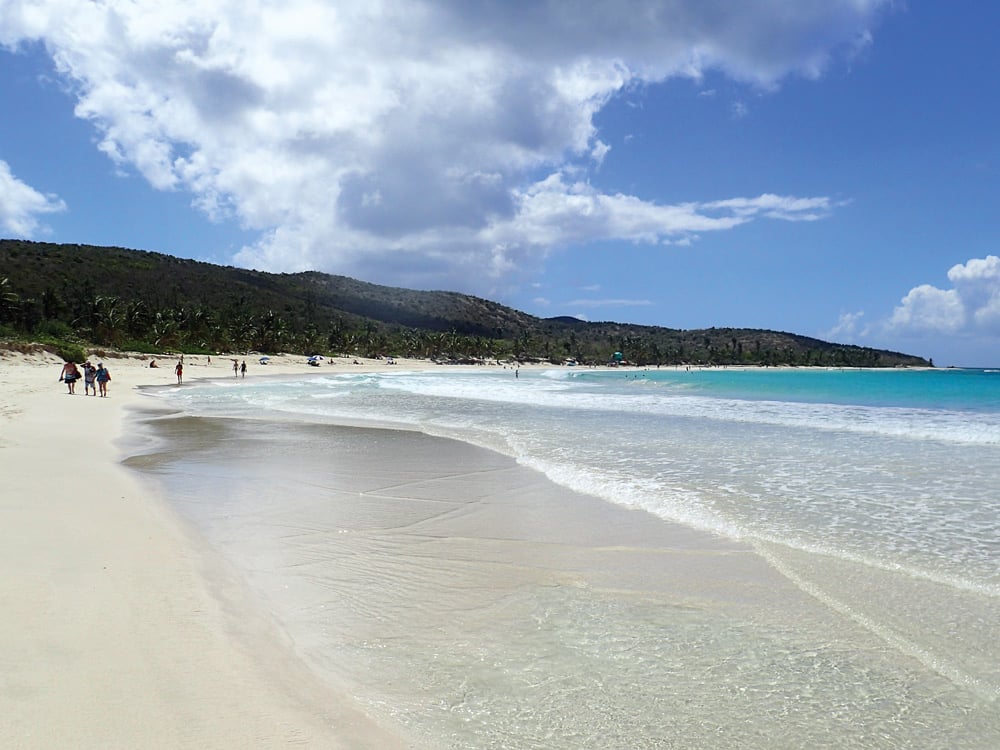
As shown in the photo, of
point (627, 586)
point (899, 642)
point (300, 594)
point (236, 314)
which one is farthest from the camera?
point (236, 314)

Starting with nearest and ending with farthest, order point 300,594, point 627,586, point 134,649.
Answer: point 134,649, point 300,594, point 627,586

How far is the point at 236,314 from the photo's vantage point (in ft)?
312

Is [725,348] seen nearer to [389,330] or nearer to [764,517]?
[389,330]

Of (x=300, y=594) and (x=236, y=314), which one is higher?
(x=236, y=314)

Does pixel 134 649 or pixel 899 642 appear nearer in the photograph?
pixel 134 649

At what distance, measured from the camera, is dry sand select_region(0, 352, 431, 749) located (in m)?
3.33

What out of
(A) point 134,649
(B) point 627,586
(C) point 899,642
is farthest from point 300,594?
(C) point 899,642

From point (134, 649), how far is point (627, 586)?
13.5ft

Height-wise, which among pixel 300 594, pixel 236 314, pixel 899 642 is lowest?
pixel 300 594

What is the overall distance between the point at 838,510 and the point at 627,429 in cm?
1048

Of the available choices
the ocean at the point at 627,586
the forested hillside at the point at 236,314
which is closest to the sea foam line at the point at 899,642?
the ocean at the point at 627,586

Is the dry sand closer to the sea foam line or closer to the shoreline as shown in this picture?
the shoreline

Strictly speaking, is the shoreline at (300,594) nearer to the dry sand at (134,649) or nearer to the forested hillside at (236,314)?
the dry sand at (134,649)

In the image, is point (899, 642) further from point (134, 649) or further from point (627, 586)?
point (134, 649)
